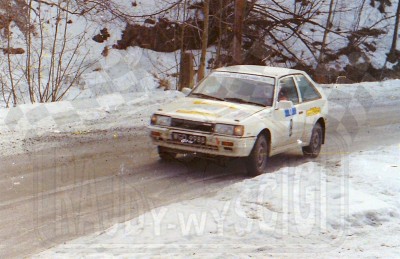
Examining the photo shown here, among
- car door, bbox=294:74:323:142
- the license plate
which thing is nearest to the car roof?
car door, bbox=294:74:323:142

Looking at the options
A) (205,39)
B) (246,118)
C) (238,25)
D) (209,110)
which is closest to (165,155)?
(209,110)

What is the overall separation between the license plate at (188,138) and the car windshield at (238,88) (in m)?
1.14

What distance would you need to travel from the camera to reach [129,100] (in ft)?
47.8

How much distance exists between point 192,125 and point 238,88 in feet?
4.62

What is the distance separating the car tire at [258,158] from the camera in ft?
29.1

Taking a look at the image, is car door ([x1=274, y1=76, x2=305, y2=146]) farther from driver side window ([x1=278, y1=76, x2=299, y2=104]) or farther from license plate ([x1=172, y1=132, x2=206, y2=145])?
license plate ([x1=172, y1=132, x2=206, y2=145])

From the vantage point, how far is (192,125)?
8.66 metres

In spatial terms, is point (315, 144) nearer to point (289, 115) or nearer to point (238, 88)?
point (289, 115)

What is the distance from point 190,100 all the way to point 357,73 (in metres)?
18.7

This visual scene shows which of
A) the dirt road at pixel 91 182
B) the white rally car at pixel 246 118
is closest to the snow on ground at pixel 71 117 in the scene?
the dirt road at pixel 91 182

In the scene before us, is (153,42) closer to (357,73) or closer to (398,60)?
(357,73)

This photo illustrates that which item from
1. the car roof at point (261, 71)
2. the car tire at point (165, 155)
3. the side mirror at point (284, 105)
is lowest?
the car tire at point (165, 155)

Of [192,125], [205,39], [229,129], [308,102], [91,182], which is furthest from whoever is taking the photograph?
[205,39]

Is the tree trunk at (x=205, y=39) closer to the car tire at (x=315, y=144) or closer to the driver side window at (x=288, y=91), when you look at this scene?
the car tire at (x=315, y=144)
